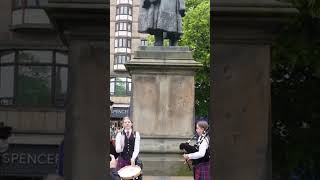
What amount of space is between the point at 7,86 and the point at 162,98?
1401cm

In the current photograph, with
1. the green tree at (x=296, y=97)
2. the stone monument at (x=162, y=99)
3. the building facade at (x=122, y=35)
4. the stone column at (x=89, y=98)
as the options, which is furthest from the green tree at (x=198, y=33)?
the building facade at (x=122, y=35)

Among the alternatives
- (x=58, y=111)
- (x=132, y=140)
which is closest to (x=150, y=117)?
(x=132, y=140)

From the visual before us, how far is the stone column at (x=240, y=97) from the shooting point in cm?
577

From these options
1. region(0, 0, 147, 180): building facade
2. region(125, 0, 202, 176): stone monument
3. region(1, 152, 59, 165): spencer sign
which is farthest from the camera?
region(0, 0, 147, 180): building facade

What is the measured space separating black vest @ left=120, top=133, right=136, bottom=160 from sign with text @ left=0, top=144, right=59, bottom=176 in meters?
17.6

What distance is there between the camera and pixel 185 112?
1652 centimetres

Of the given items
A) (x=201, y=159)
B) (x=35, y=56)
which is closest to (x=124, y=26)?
(x=35, y=56)

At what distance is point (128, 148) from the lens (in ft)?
34.3

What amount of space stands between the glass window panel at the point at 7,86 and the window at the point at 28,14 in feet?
7.05

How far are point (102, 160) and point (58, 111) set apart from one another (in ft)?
75.1

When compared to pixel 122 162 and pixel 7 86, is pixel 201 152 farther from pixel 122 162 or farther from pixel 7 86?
pixel 7 86

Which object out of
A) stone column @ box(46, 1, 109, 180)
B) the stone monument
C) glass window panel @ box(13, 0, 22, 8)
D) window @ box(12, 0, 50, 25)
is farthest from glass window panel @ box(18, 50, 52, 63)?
stone column @ box(46, 1, 109, 180)

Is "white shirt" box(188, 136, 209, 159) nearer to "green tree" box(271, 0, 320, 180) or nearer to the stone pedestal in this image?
"green tree" box(271, 0, 320, 180)

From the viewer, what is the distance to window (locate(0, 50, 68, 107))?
2866 cm
